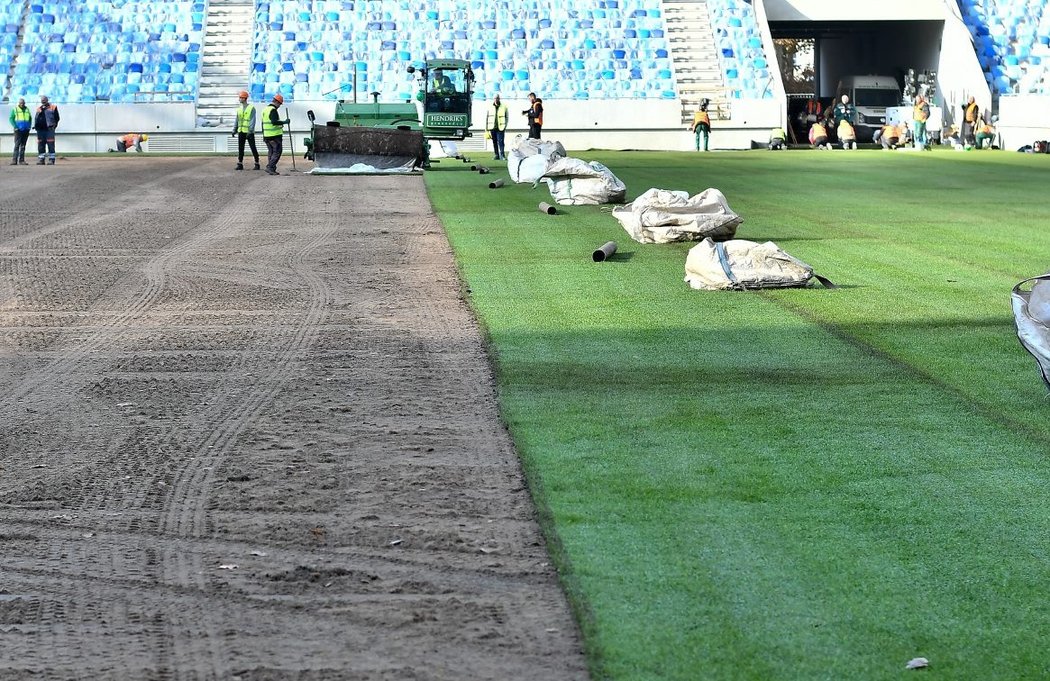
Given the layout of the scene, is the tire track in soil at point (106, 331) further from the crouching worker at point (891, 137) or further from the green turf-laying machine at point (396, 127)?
the crouching worker at point (891, 137)

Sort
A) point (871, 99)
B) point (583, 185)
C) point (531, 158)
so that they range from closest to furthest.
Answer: point (583, 185) → point (531, 158) → point (871, 99)

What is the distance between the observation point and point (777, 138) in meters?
54.5

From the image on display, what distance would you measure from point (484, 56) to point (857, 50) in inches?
897

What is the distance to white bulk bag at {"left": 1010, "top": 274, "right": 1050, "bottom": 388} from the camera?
25.7 ft

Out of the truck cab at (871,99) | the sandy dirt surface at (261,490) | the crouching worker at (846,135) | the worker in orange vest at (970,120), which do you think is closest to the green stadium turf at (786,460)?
the sandy dirt surface at (261,490)

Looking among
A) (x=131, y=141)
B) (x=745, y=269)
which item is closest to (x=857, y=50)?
(x=131, y=141)

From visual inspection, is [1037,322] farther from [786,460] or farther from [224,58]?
[224,58]

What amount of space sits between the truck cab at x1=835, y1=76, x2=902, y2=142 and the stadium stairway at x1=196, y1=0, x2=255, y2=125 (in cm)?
2446

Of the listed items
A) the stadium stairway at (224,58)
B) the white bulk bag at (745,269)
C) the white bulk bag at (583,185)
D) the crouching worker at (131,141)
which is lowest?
the white bulk bag at (745,269)

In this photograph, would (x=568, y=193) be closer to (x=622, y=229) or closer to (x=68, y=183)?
(x=622, y=229)

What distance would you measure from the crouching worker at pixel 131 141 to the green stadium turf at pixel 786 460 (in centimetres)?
3971

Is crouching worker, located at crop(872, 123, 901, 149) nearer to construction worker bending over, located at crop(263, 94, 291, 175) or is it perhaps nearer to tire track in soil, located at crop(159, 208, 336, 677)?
construction worker bending over, located at crop(263, 94, 291, 175)

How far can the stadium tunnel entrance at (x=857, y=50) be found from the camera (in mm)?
61156

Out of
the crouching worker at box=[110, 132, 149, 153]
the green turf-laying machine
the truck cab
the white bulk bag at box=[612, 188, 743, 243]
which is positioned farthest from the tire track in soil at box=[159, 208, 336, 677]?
the truck cab
